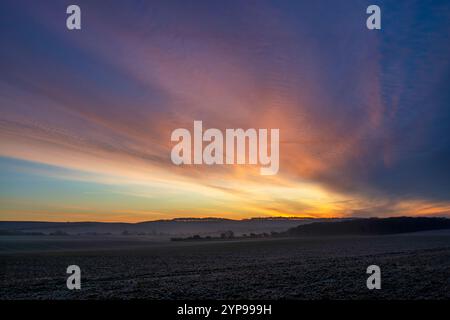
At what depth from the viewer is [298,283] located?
26594mm

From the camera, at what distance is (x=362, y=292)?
75.0 ft

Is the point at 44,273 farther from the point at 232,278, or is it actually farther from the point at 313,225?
the point at 313,225

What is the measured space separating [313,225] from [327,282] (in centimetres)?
15083
